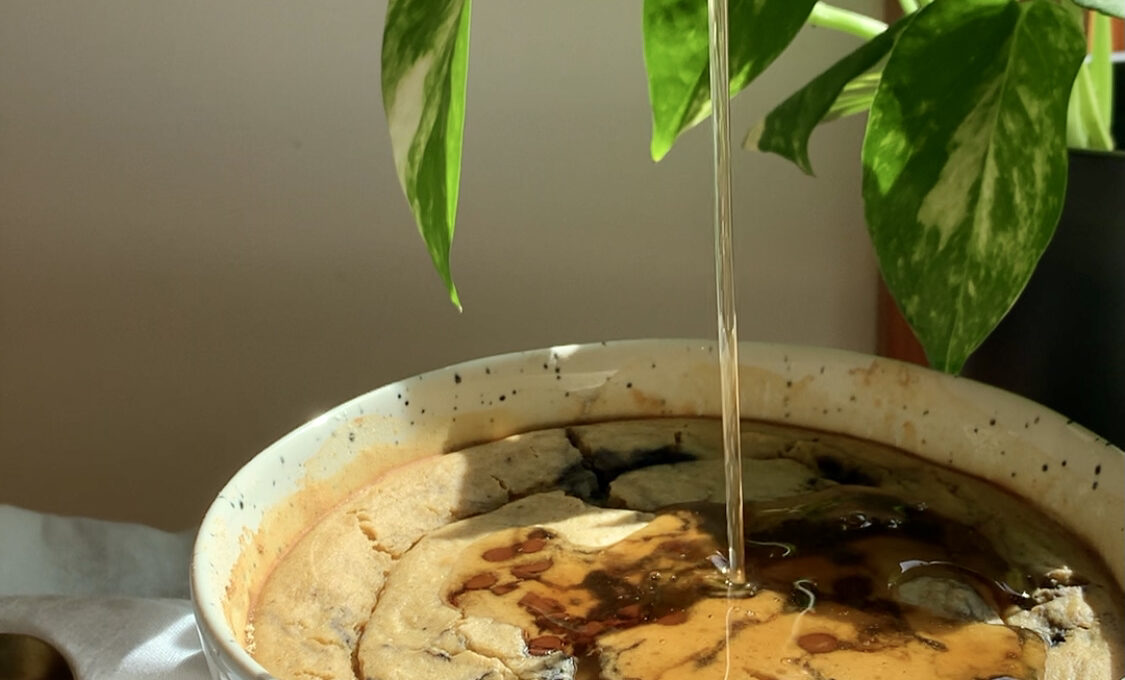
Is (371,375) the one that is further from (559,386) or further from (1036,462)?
(1036,462)

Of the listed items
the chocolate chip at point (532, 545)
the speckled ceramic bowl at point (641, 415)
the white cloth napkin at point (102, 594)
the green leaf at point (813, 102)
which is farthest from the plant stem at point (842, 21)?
the white cloth napkin at point (102, 594)

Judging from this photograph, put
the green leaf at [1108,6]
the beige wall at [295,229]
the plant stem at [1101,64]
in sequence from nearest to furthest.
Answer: the green leaf at [1108,6] < the plant stem at [1101,64] < the beige wall at [295,229]

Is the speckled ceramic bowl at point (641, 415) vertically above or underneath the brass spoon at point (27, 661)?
above

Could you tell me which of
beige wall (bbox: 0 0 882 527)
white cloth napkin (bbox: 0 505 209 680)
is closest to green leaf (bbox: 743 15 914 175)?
beige wall (bbox: 0 0 882 527)

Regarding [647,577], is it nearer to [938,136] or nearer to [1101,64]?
[938,136]

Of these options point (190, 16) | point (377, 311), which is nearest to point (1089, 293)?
point (377, 311)

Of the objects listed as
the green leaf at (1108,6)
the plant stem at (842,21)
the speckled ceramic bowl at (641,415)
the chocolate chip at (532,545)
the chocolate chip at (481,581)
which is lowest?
the chocolate chip at (481,581)

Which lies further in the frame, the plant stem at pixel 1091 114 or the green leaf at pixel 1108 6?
the plant stem at pixel 1091 114

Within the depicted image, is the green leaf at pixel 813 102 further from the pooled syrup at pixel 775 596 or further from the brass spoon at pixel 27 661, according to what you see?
the brass spoon at pixel 27 661

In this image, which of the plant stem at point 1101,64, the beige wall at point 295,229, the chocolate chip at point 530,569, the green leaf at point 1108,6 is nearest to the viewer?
the green leaf at point 1108,6
